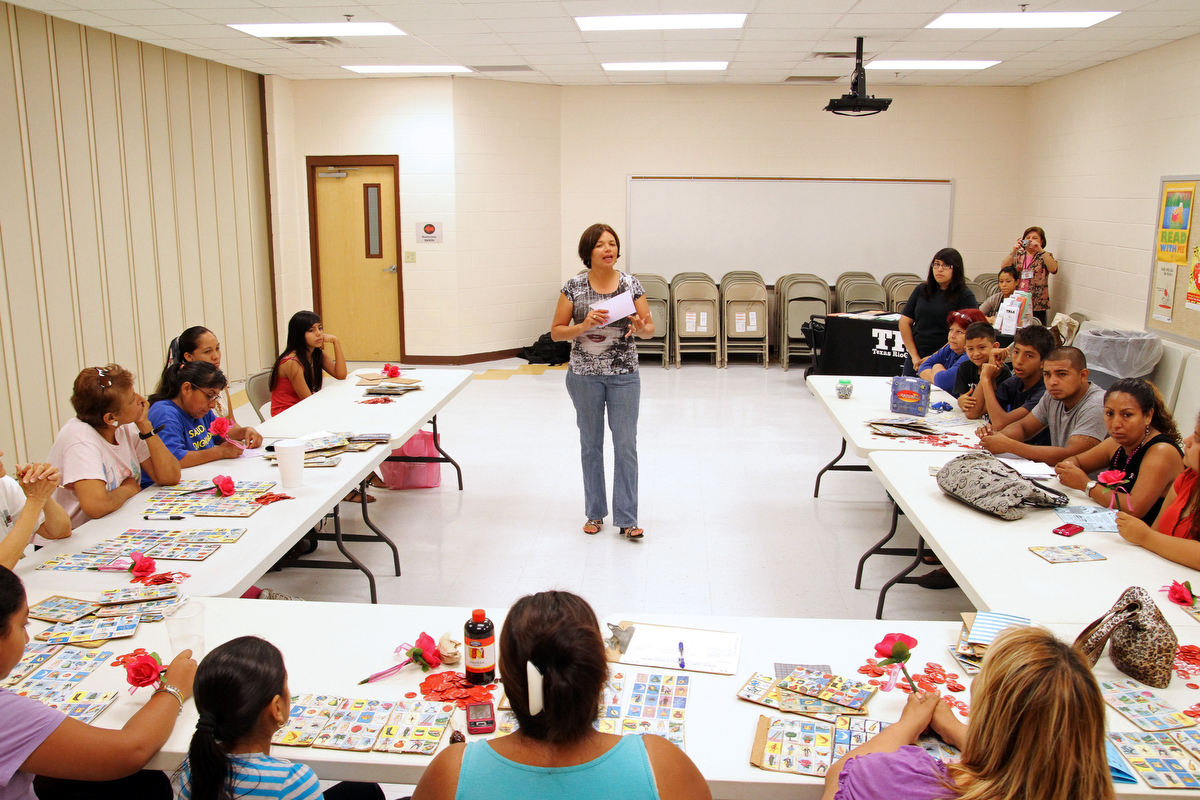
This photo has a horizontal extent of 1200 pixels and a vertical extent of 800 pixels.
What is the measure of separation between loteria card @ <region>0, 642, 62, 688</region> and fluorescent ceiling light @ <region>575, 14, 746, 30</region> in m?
5.36

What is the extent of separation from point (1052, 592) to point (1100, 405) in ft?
4.72

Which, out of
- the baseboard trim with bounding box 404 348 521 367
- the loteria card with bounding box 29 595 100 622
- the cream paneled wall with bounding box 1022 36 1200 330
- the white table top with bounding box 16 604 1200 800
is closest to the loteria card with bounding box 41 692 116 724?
the white table top with bounding box 16 604 1200 800

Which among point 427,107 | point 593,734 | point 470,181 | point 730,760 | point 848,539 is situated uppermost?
point 427,107

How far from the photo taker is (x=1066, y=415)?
3.75 meters

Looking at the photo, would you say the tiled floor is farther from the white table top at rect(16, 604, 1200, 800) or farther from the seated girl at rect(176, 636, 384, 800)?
the seated girl at rect(176, 636, 384, 800)

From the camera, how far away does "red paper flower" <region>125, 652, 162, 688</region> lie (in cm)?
200

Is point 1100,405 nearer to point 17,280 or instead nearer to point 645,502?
point 645,502

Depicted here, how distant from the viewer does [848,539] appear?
15.7 feet

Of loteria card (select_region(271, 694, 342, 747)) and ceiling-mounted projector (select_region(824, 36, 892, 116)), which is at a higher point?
ceiling-mounted projector (select_region(824, 36, 892, 116))

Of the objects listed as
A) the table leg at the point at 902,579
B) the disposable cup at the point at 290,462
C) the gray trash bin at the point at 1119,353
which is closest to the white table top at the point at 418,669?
the disposable cup at the point at 290,462

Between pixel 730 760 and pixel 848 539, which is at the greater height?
pixel 730 760

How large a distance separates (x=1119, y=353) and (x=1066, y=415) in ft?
11.7

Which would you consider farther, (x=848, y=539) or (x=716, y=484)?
(x=716, y=484)

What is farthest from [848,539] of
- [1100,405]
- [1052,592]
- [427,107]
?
[427,107]
